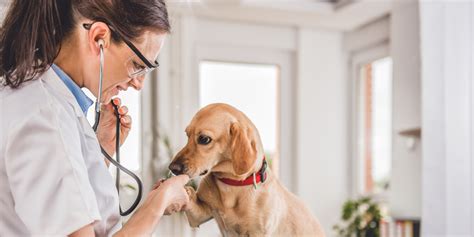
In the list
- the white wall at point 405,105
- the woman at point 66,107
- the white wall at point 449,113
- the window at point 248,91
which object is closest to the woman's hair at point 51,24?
the woman at point 66,107

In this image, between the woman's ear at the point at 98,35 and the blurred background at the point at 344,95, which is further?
the blurred background at the point at 344,95

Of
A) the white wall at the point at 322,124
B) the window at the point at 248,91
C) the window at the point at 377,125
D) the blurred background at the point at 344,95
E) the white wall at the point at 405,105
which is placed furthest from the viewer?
the window at the point at 377,125

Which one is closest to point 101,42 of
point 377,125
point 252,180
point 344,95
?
point 252,180

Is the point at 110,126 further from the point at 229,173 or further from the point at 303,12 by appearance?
the point at 303,12

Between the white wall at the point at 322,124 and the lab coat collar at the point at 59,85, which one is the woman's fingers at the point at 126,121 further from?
the white wall at the point at 322,124

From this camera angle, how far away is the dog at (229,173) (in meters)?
0.64

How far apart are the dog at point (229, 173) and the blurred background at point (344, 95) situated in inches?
13.4

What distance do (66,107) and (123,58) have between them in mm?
91

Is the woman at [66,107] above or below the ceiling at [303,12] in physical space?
below

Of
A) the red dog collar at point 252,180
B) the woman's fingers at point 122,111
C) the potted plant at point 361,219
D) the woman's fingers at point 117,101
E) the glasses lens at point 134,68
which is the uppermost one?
the glasses lens at point 134,68

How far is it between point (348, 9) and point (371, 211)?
3.66ft

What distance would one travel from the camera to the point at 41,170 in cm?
56

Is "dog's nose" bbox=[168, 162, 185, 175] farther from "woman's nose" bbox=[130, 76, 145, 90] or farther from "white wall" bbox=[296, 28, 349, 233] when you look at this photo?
"white wall" bbox=[296, 28, 349, 233]

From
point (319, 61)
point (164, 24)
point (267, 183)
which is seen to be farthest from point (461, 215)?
point (319, 61)
